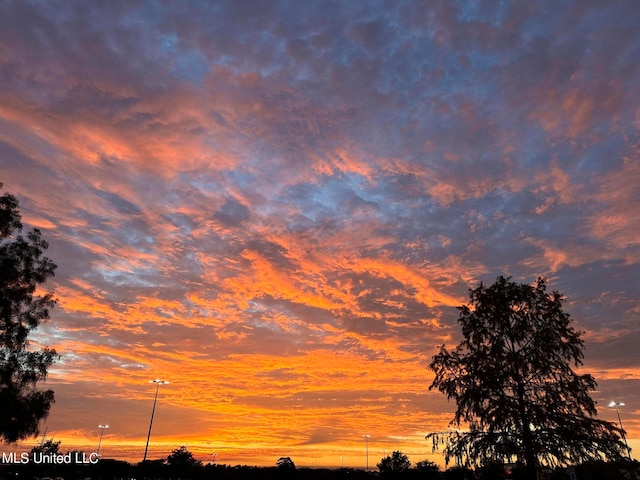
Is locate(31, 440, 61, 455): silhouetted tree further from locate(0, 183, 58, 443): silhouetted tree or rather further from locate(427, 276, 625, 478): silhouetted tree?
locate(427, 276, 625, 478): silhouetted tree

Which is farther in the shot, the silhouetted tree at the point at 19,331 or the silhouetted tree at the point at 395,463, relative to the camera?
the silhouetted tree at the point at 395,463

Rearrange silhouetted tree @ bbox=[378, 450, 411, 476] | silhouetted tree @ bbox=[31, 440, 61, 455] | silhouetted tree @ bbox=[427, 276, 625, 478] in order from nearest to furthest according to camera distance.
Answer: silhouetted tree @ bbox=[427, 276, 625, 478]
silhouetted tree @ bbox=[31, 440, 61, 455]
silhouetted tree @ bbox=[378, 450, 411, 476]

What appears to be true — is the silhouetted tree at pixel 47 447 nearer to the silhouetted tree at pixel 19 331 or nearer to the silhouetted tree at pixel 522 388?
the silhouetted tree at pixel 19 331

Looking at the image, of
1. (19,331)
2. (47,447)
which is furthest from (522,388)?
(47,447)

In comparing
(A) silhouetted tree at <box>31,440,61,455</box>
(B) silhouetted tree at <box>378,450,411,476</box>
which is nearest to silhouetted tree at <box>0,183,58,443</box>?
(A) silhouetted tree at <box>31,440,61,455</box>

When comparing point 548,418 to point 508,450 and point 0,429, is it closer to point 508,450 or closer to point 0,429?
point 508,450

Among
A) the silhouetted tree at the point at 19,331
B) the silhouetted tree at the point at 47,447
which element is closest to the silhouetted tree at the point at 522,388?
the silhouetted tree at the point at 19,331

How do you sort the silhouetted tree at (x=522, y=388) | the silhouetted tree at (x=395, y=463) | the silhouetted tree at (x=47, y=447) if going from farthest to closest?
the silhouetted tree at (x=395, y=463), the silhouetted tree at (x=47, y=447), the silhouetted tree at (x=522, y=388)

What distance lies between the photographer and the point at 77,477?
69312mm

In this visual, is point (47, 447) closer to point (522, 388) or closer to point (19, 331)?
point (19, 331)

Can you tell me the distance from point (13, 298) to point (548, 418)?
4372 centimetres

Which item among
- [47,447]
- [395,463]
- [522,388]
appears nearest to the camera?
[522,388]

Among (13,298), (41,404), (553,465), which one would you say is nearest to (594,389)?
(553,465)

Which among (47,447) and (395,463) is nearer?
(47,447)
